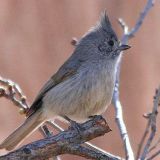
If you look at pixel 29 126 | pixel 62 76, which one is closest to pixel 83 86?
pixel 62 76

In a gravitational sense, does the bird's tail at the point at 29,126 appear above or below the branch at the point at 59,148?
above

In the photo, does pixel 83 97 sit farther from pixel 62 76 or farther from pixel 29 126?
pixel 29 126

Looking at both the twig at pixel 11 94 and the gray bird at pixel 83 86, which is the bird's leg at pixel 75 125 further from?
the twig at pixel 11 94

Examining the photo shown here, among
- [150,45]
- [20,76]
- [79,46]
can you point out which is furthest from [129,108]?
[79,46]

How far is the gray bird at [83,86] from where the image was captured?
6.94 m

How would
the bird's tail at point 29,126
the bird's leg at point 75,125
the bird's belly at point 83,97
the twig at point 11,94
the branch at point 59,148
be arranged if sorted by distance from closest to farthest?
the branch at point 59,148 → the bird's leg at point 75,125 → the twig at point 11,94 → the bird's belly at point 83,97 → the bird's tail at point 29,126

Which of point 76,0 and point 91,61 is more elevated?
point 76,0

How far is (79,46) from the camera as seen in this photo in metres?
7.45

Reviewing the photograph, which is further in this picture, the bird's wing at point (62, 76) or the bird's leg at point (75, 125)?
the bird's wing at point (62, 76)

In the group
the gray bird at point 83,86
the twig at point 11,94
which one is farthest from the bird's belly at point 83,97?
the twig at point 11,94

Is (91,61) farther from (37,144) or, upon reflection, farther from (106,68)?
(37,144)

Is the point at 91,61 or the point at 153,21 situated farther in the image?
the point at 153,21

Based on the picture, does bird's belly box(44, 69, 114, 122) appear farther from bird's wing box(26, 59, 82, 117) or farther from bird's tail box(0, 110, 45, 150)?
bird's tail box(0, 110, 45, 150)

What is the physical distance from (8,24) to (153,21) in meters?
2.15
